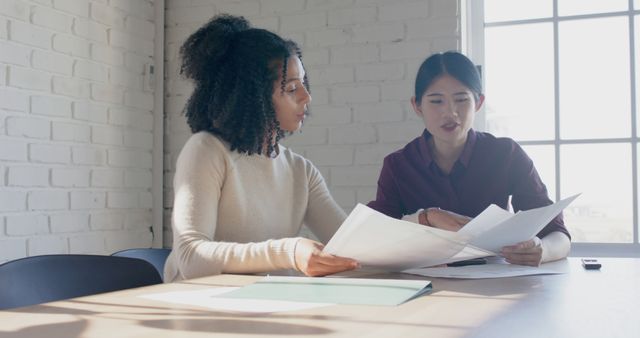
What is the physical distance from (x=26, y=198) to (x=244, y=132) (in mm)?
1078

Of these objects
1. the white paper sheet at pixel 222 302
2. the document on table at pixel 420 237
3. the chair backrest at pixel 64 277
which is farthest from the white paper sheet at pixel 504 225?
the chair backrest at pixel 64 277

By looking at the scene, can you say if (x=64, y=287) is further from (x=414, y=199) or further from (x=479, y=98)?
(x=479, y=98)

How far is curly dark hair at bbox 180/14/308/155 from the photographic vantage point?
1656mm

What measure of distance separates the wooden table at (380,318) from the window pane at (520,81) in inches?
67.5

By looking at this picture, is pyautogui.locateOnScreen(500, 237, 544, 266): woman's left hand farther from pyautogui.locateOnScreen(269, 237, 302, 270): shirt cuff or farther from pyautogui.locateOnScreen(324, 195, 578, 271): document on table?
pyautogui.locateOnScreen(269, 237, 302, 270): shirt cuff

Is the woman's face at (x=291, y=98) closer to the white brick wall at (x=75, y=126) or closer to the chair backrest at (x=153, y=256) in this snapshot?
the chair backrest at (x=153, y=256)

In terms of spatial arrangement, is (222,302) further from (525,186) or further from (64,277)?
(525,186)

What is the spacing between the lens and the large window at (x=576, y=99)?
2.59m

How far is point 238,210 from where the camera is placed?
5.19ft

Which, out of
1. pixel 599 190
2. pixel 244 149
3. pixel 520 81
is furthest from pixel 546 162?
pixel 244 149

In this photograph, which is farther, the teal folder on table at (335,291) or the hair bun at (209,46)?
the hair bun at (209,46)

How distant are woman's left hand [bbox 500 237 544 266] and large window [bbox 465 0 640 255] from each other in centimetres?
129

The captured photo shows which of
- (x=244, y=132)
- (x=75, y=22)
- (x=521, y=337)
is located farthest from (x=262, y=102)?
(x=75, y=22)

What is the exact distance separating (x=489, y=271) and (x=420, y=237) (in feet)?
0.77
